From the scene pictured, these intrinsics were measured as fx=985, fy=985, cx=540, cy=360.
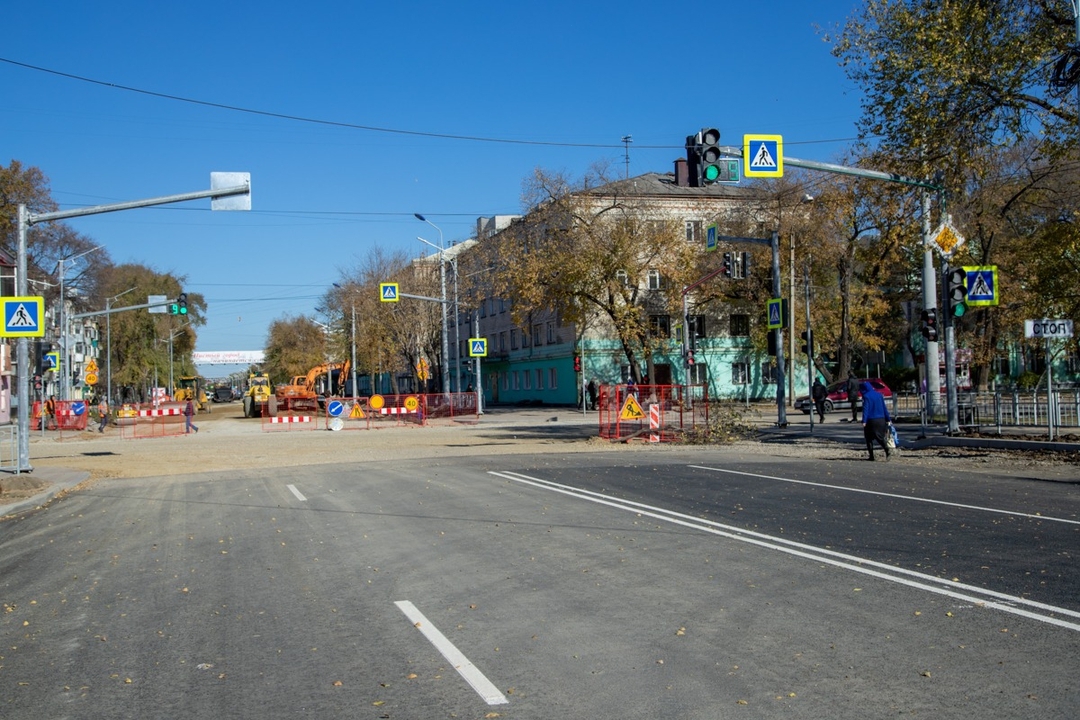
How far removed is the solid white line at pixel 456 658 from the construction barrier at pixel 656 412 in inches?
857

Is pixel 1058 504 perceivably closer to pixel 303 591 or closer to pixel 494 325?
pixel 303 591

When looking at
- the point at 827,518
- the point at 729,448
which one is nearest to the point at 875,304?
the point at 729,448

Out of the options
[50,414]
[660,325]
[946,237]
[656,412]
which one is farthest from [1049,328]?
[50,414]

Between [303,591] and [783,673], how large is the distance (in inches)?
171

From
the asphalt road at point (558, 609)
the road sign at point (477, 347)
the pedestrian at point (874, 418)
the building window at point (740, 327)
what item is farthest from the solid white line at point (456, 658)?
the building window at point (740, 327)

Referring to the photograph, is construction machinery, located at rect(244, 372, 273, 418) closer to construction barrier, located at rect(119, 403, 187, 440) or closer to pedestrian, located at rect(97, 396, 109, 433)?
construction barrier, located at rect(119, 403, 187, 440)

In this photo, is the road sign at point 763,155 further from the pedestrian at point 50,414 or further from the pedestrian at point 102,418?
the pedestrian at point 50,414

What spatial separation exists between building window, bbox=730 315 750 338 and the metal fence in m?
37.0

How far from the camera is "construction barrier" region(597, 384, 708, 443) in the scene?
2911 centimetres

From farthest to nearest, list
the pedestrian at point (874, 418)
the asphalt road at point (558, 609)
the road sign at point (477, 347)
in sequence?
1. the road sign at point (477, 347)
2. the pedestrian at point (874, 418)
3. the asphalt road at point (558, 609)

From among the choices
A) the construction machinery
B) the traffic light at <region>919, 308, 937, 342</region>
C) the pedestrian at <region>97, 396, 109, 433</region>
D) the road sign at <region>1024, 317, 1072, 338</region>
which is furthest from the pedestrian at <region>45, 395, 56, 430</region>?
the road sign at <region>1024, 317, 1072, 338</region>

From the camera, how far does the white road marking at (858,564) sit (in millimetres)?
6941

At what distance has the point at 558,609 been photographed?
24.1 feet

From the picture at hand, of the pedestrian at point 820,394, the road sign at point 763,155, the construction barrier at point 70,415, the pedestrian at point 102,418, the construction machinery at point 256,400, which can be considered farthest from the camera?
the construction machinery at point 256,400
